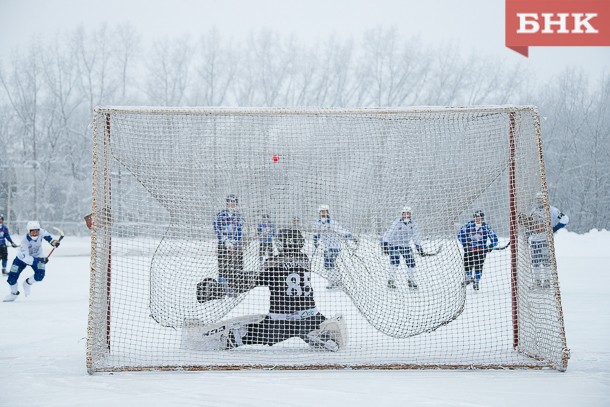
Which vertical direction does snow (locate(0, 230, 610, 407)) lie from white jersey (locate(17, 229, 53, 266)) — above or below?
below

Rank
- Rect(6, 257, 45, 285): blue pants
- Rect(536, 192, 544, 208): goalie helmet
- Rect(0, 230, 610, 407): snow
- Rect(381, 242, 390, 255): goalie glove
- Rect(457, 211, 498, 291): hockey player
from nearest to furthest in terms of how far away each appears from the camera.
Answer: Rect(0, 230, 610, 407): snow
Rect(536, 192, 544, 208): goalie helmet
Rect(381, 242, 390, 255): goalie glove
Rect(457, 211, 498, 291): hockey player
Rect(6, 257, 45, 285): blue pants

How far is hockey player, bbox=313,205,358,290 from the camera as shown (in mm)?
4645

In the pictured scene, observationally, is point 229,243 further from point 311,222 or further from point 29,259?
point 29,259

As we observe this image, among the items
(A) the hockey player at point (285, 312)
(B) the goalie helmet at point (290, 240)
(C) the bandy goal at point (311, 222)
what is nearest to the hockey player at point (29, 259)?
(C) the bandy goal at point (311, 222)

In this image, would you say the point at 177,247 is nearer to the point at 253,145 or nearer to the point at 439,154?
the point at 253,145

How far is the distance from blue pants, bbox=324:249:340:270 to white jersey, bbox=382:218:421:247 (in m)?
0.38

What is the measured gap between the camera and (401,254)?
16.0 ft

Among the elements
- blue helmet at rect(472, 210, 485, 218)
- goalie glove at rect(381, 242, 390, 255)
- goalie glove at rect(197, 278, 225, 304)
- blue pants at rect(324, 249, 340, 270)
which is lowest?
goalie glove at rect(197, 278, 225, 304)

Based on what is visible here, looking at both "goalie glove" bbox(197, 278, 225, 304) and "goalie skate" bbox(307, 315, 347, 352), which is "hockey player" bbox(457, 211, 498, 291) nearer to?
"goalie skate" bbox(307, 315, 347, 352)

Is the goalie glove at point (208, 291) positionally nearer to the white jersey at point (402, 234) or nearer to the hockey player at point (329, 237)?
the hockey player at point (329, 237)

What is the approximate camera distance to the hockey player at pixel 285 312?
4457mm

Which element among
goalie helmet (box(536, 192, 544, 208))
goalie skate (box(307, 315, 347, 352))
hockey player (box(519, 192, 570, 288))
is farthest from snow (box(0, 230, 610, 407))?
goalie helmet (box(536, 192, 544, 208))

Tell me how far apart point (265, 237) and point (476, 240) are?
174 cm

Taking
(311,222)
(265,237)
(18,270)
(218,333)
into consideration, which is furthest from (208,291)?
(18,270)
